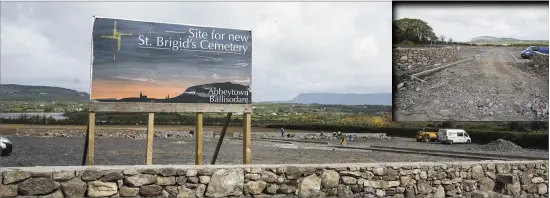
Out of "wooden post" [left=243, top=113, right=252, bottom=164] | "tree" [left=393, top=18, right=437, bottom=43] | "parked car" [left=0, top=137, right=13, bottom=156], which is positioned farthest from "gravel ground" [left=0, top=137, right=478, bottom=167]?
"wooden post" [left=243, top=113, right=252, bottom=164]

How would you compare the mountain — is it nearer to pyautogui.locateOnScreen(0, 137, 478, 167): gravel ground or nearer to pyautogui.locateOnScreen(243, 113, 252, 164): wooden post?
pyautogui.locateOnScreen(243, 113, 252, 164): wooden post

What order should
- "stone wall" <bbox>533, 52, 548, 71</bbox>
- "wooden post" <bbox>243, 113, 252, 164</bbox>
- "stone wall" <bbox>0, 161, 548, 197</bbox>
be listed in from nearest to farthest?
"stone wall" <bbox>0, 161, 548, 197</bbox>, "wooden post" <bbox>243, 113, 252, 164</bbox>, "stone wall" <bbox>533, 52, 548, 71</bbox>

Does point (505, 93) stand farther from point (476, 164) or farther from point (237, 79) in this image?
point (237, 79)

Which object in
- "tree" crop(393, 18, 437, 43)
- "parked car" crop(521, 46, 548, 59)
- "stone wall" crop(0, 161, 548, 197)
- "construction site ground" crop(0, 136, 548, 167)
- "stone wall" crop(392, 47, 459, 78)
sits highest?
"tree" crop(393, 18, 437, 43)

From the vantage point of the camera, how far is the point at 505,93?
15562mm

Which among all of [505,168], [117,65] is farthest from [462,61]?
[117,65]

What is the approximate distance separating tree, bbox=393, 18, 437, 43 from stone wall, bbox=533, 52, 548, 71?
3558mm

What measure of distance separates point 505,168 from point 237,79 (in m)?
5.41

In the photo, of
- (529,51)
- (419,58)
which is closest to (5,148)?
(419,58)

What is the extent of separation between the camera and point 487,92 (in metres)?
15.7

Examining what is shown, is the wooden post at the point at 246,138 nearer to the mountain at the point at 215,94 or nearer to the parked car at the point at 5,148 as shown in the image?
the mountain at the point at 215,94

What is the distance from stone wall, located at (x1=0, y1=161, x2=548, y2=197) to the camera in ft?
23.0

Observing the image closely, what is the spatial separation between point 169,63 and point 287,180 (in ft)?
9.59

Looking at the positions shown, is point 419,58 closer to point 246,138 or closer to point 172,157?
point 246,138
